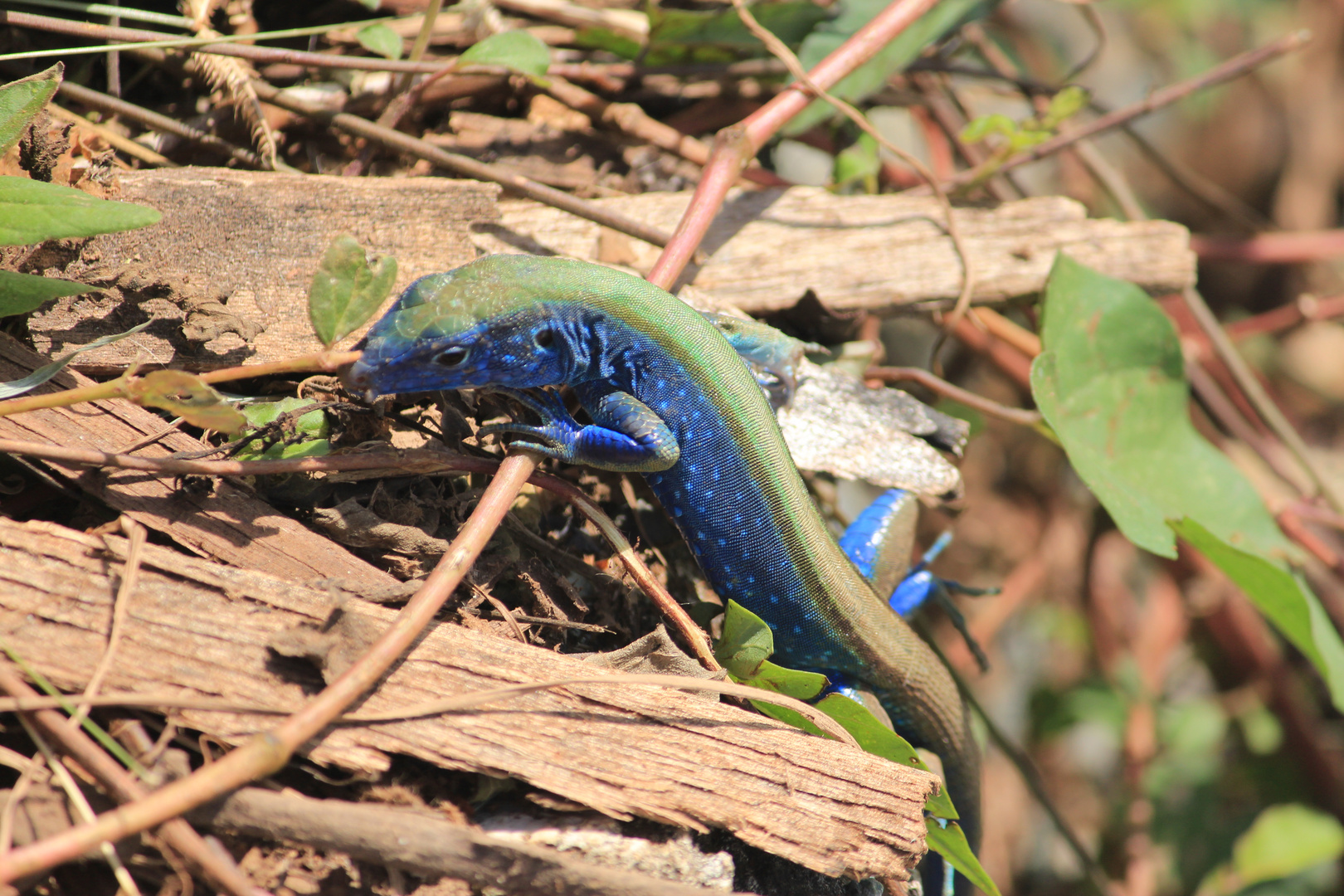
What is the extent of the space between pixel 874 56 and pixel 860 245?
29.5 inches

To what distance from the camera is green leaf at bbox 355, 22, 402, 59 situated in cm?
298

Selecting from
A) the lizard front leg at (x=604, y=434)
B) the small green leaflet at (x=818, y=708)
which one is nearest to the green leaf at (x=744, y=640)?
the small green leaflet at (x=818, y=708)

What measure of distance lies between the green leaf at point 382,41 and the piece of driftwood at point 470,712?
178cm

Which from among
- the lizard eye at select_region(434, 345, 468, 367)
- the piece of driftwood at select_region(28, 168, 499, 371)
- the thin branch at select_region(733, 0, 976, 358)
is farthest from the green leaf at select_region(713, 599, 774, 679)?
the thin branch at select_region(733, 0, 976, 358)

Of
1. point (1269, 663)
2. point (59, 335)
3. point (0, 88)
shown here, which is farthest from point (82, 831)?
point (1269, 663)

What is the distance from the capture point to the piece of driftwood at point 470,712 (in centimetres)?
194

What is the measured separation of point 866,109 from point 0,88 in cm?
331

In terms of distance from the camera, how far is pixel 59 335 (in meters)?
2.47

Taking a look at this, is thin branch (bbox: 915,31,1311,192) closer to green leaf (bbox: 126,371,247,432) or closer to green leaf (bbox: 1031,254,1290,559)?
green leaf (bbox: 1031,254,1290,559)

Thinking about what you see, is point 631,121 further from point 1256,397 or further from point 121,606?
point 1256,397

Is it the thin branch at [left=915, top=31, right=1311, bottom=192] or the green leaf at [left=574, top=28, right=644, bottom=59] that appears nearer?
the green leaf at [left=574, top=28, right=644, bottom=59]

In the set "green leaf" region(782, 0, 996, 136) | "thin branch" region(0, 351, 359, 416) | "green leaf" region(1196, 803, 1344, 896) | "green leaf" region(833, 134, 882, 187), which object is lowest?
"green leaf" region(1196, 803, 1344, 896)

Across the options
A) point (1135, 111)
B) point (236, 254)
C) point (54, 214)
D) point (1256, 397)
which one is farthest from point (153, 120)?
point (1256, 397)

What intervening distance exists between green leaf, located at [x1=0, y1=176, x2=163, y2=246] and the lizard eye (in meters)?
0.76
